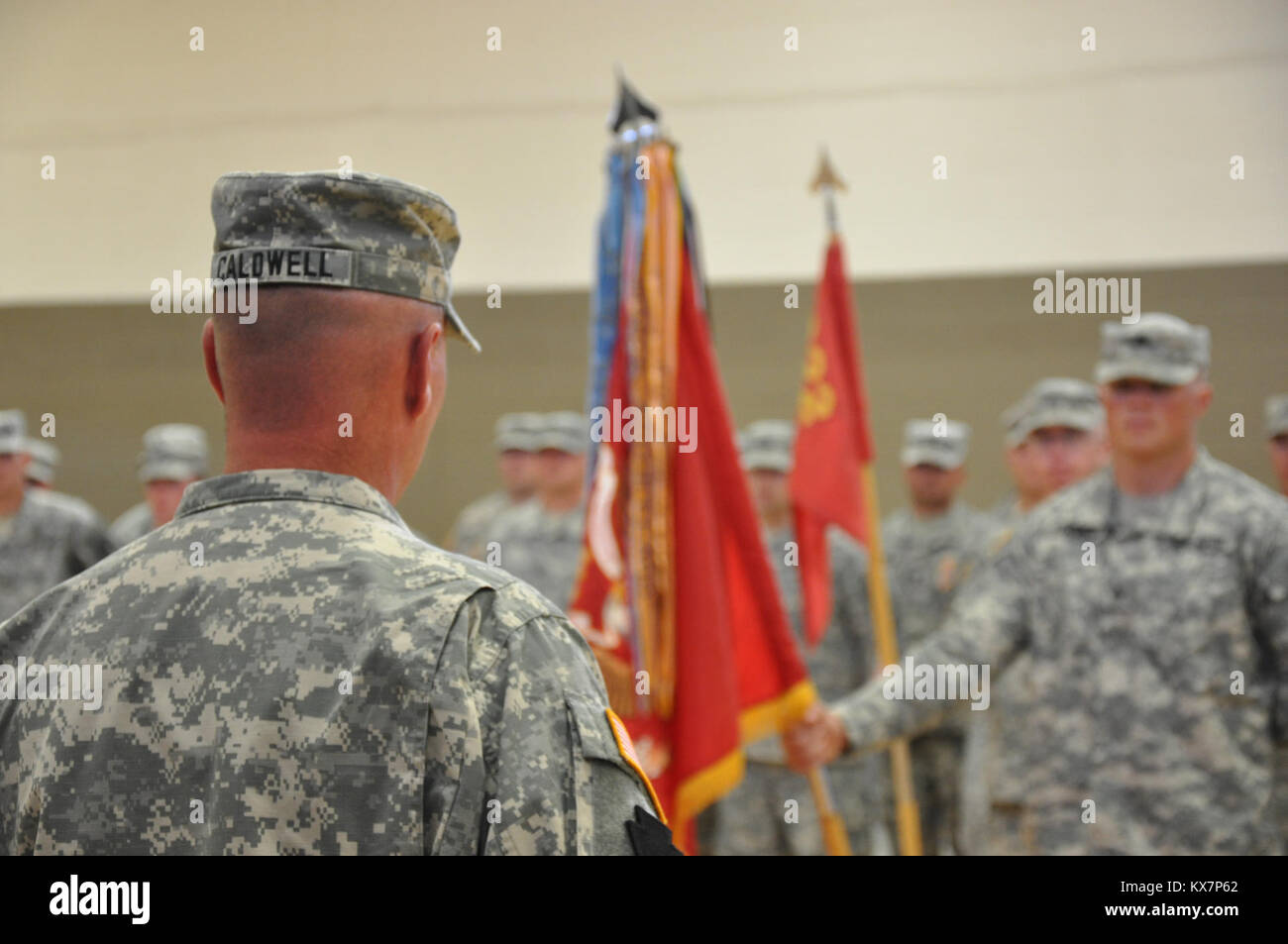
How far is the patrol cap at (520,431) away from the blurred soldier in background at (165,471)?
1577mm

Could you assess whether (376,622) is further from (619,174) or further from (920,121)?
(920,121)

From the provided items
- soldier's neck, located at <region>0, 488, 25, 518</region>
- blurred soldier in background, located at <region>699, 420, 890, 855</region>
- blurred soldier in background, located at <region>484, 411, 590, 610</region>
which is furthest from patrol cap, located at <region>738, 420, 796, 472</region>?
soldier's neck, located at <region>0, 488, 25, 518</region>

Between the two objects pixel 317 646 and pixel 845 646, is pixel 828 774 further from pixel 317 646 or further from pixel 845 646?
pixel 317 646

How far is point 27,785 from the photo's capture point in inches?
40.3

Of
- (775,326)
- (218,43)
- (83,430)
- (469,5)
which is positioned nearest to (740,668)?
(775,326)

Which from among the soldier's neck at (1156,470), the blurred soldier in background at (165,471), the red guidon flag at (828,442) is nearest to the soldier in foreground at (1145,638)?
the soldier's neck at (1156,470)

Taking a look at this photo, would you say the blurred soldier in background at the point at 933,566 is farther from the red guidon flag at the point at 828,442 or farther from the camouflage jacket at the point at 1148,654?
the camouflage jacket at the point at 1148,654

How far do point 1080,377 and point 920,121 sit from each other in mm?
1550

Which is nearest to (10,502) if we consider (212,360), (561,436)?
(561,436)

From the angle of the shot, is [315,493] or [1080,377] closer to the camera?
[315,493]

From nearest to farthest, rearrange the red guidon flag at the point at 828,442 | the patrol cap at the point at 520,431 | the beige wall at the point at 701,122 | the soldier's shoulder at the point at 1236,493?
the soldier's shoulder at the point at 1236,493, the red guidon flag at the point at 828,442, the beige wall at the point at 701,122, the patrol cap at the point at 520,431

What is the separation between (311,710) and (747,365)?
256 inches

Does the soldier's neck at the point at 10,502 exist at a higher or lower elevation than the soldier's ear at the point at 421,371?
higher

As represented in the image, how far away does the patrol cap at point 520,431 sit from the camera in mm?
6727
